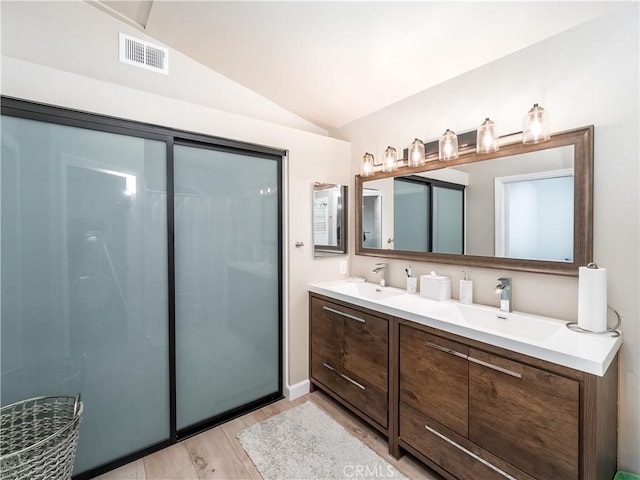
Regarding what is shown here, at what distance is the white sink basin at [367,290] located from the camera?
2253 mm

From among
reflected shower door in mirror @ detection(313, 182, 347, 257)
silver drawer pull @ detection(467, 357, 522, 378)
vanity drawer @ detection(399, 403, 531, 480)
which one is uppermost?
reflected shower door in mirror @ detection(313, 182, 347, 257)

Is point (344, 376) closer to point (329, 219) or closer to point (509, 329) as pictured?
point (509, 329)

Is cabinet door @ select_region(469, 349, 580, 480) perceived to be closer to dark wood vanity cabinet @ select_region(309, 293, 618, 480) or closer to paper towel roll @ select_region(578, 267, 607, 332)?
dark wood vanity cabinet @ select_region(309, 293, 618, 480)

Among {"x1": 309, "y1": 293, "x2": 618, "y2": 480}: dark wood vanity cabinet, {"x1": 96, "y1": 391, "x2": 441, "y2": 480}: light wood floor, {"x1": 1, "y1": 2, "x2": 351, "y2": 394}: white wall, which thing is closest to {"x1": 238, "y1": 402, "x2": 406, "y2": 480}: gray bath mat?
{"x1": 96, "y1": 391, "x2": 441, "y2": 480}: light wood floor

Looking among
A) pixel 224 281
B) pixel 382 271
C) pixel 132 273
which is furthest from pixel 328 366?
pixel 132 273

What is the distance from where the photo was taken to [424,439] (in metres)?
1.60

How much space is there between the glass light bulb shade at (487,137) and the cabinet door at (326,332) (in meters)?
1.39

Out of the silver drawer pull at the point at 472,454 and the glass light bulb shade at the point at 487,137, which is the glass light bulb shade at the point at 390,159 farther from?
the silver drawer pull at the point at 472,454

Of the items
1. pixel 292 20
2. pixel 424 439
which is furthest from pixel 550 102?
pixel 424 439

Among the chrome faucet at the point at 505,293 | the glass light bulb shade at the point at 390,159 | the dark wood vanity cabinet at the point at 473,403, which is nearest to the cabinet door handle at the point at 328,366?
the dark wood vanity cabinet at the point at 473,403

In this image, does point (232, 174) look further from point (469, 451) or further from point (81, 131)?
point (469, 451)

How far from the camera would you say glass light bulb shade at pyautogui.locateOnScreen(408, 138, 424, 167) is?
2086mm

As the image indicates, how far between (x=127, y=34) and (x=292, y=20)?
3.38 feet

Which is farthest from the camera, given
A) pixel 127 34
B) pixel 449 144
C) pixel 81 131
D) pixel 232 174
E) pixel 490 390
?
pixel 232 174
